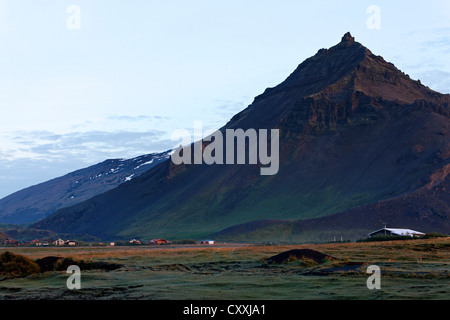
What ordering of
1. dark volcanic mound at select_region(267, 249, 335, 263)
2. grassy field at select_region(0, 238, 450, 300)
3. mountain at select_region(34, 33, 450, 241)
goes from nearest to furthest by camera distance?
grassy field at select_region(0, 238, 450, 300), dark volcanic mound at select_region(267, 249, 335, 263), mountain at select_region(34, 33, 450, 241)

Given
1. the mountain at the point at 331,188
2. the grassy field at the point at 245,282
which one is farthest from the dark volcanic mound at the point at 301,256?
the mountain at the point at 331,188

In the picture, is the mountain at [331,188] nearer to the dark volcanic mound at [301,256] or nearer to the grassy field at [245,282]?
the dark volcanic mound at [301,256]

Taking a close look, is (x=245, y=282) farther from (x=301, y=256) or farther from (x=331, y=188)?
(x=331, y=188)

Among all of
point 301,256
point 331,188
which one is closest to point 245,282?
point 301,256

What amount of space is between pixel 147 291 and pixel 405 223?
113m

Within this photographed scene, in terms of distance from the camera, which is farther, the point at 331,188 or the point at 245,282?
the point at 331,188

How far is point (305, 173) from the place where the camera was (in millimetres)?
180000

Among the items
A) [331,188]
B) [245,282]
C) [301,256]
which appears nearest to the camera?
[245,282]

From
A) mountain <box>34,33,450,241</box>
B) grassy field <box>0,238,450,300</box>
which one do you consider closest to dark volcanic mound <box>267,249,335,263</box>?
grassy field <box>0,238,450,300</box>

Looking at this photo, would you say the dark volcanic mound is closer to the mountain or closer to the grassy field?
the grassy field

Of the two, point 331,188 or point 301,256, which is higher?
point 331,188

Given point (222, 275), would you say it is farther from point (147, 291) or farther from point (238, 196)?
point (238, 196)

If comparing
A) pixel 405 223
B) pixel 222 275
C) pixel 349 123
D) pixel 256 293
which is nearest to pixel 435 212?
pixel 405 223
